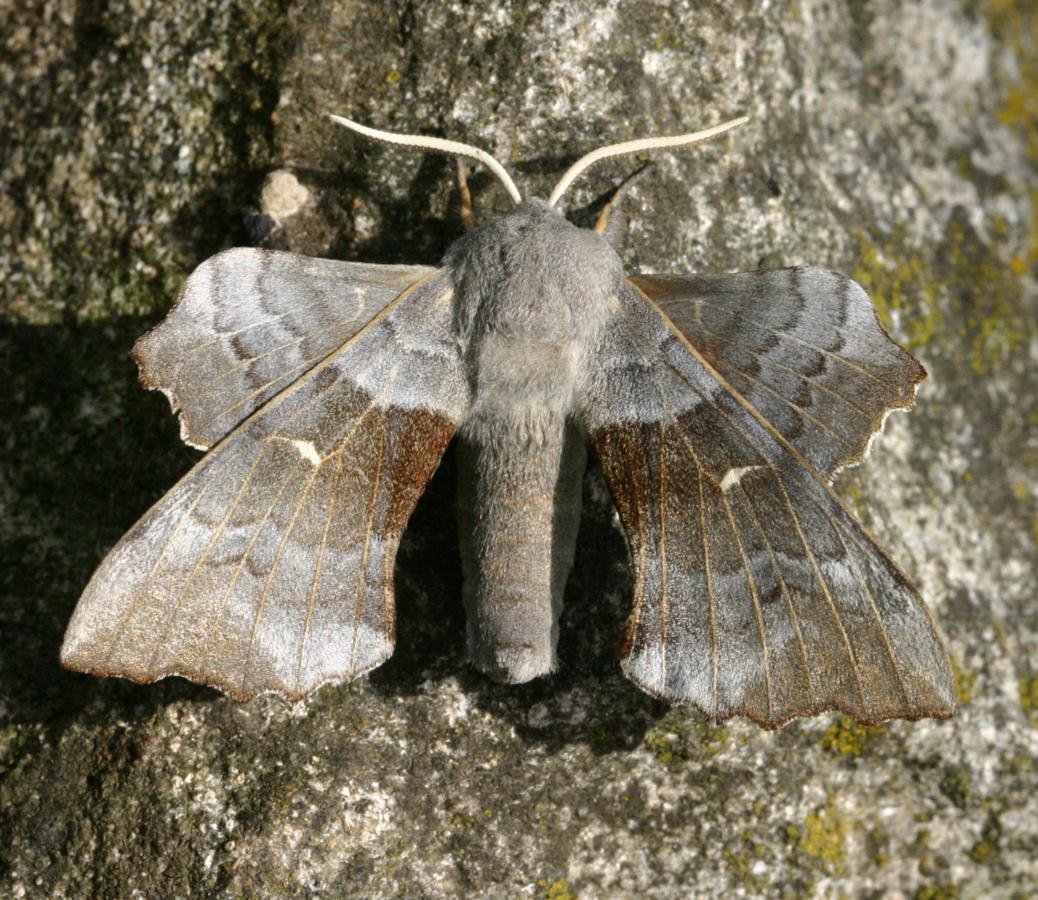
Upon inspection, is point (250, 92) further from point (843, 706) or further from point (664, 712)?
point (843, 706)

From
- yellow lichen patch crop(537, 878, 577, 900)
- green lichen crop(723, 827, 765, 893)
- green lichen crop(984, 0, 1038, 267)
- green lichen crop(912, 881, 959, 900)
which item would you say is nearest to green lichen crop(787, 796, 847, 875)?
green lichen crop(723, 827, 765, 893)

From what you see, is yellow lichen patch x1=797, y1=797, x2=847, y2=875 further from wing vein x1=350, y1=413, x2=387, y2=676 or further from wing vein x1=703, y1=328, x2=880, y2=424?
wing vein x1=350, y1=413, x2=387, y2=676

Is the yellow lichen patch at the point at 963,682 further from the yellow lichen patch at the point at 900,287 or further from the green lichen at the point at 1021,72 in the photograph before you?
the green lichen at the point at 1021,72

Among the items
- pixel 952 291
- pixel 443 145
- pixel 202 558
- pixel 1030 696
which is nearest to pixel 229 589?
pixel 202 558

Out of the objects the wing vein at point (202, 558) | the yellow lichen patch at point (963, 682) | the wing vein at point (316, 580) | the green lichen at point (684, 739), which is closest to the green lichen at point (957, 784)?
the yellow lichen patch at point (963, 682)

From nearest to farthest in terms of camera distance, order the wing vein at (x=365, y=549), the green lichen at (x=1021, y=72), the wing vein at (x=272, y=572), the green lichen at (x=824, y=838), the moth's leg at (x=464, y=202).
Result: the wing vein at (x=272, y=572) < the wing vein at (x=365, y=549) < the moth's leg at (x=464, y=202) < the green lichen at (x=824, y=838) < the green lichen at (x=1021, y=72)
